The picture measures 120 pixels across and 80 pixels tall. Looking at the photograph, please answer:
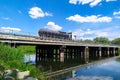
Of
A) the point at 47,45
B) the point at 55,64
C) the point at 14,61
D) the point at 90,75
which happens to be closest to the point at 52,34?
the point at 47,45

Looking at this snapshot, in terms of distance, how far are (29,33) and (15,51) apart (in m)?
16.9

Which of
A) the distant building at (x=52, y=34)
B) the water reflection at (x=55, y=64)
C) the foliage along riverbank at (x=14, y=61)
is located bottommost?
the water reflection at (x=55, y=64)

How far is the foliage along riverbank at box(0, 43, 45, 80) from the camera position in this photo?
Answer: 17.0m

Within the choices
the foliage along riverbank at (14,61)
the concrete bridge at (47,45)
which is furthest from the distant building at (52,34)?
the foliage along riverbank at (14,61)

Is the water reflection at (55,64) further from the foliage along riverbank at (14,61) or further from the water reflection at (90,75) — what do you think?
the foliage along riverbank at (14,61)

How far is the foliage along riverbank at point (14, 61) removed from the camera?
17.0 m

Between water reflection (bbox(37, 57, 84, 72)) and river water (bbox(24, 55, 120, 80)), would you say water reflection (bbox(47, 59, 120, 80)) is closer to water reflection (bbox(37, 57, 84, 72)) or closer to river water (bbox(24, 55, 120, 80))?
river water (bbox(24, 55, 120, 80))

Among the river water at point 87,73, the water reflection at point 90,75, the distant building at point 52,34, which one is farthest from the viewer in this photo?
the distant building at point 52,34

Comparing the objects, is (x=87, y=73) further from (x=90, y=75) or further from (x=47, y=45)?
(x=47, y=45)

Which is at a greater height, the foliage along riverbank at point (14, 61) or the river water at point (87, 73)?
the foliage along riverbank at point (14, 61)

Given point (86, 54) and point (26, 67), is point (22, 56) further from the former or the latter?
point (86, 54)

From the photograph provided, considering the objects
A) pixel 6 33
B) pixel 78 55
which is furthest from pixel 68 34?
pixel 6 33

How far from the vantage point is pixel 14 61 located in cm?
1784

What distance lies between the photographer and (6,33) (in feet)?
101
